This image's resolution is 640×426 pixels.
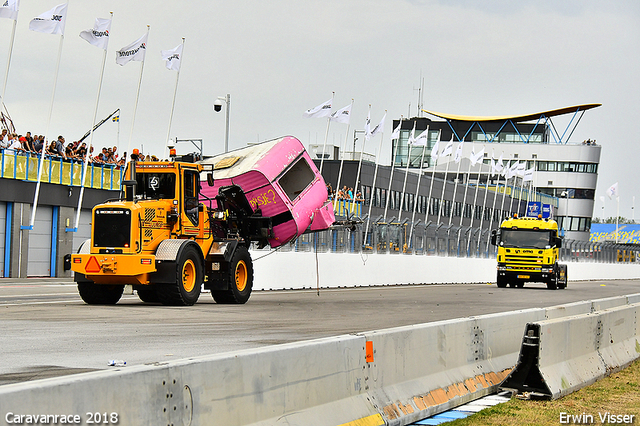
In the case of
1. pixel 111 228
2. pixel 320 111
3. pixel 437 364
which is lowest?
pixel 437 364

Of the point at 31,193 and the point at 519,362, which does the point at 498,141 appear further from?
the point at 519,362

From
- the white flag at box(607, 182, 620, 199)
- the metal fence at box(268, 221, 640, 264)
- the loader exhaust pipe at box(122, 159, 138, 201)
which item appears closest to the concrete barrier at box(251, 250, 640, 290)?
the metal fence at box(268, 221, 640, 264)

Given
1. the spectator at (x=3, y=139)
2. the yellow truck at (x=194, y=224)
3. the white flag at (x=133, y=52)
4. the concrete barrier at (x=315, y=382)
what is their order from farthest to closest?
the white flag at (x=133, y=52) < the spectator at (x=3, y=139) < the yellow truck at (x=194, y=224) < the concrete barrier at (x=315, y=382)

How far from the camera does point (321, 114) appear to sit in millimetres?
42062

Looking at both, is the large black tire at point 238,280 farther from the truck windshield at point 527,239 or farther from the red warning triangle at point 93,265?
the truck windshield at point 527,239

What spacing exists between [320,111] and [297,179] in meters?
20.6

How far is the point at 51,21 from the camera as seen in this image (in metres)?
30.9

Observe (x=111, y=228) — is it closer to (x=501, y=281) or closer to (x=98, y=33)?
(x=98, y=33)

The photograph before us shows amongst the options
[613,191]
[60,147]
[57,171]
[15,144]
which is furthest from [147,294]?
[613,191]

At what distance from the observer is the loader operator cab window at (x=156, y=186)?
61.8 feet

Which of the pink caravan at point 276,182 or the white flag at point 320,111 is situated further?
the white flag at point 320,111

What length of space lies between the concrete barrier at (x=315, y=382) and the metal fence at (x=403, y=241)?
600 inches

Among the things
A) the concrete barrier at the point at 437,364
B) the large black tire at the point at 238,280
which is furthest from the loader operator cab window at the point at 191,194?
the concrete barrier at the point at 437,364

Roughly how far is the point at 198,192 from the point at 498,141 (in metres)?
109
